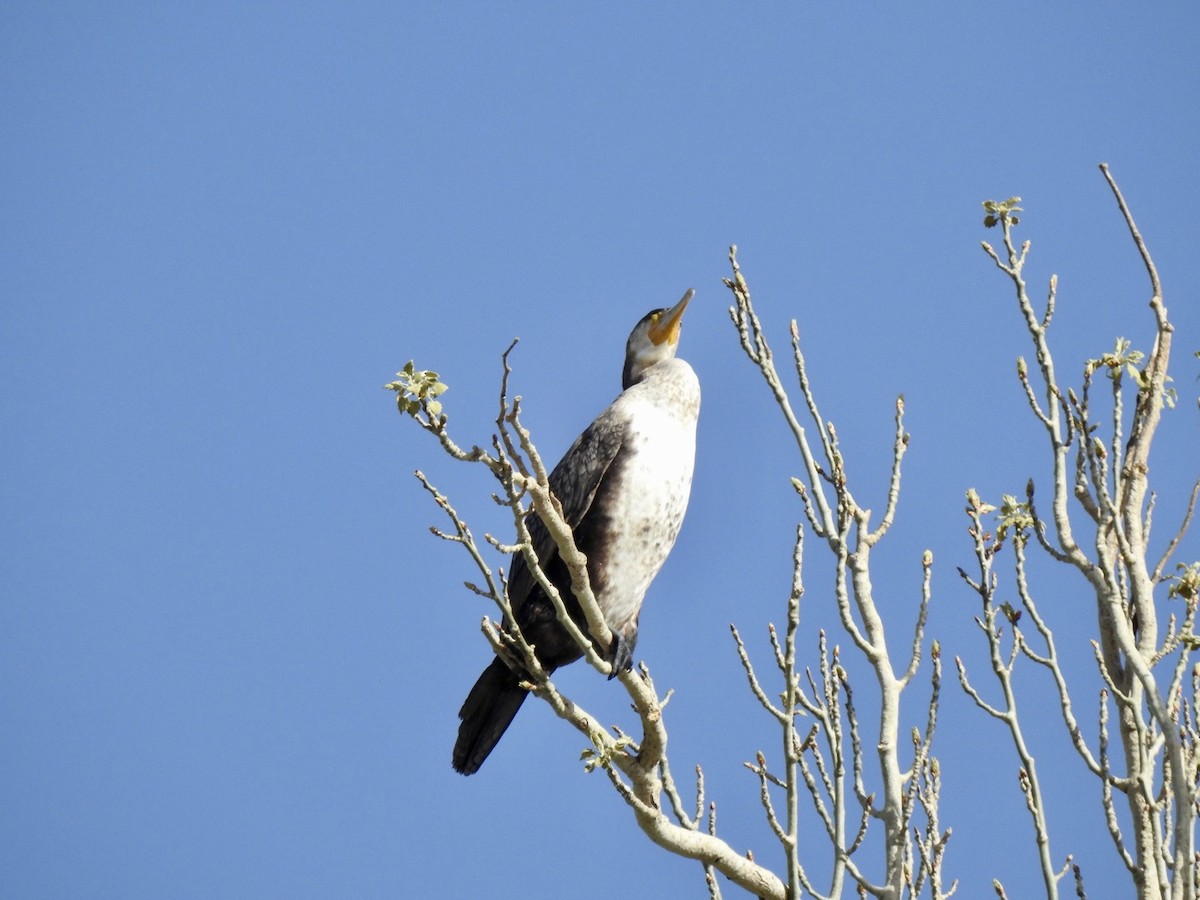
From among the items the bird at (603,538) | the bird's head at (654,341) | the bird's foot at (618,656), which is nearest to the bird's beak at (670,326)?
the bird's head at (654,341)

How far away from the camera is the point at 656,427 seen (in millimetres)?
5391

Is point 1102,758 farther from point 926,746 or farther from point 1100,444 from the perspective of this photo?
point 1100,444

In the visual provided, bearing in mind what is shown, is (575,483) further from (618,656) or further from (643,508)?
(618,656)

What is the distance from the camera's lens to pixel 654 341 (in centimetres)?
626

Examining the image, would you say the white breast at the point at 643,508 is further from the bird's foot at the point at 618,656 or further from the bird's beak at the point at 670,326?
the bird's beak at the point at 670,326

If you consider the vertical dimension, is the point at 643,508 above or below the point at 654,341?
below

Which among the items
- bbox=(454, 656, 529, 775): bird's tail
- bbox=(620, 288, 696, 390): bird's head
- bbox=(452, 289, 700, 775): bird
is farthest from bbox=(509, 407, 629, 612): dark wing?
bbox=(620, 288, 696, 390): bird's head

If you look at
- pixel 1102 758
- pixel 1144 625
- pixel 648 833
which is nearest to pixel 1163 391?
pixel 1144 625

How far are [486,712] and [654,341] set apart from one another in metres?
1.96

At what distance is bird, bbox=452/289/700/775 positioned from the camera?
502 cm

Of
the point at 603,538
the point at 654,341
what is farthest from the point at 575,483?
the point at 654,341

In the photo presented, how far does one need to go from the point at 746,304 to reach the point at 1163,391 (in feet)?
3.82

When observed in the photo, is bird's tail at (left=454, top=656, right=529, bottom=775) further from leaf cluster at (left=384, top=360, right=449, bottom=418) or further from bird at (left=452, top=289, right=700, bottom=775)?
leaf cluster at (left=384, top=360, right=449, bottom=418)

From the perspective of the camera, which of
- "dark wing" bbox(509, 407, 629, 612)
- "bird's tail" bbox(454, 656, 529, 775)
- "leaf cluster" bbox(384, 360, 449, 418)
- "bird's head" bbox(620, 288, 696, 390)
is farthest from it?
"bird's head" bbox(620, 288, 696, 390)
